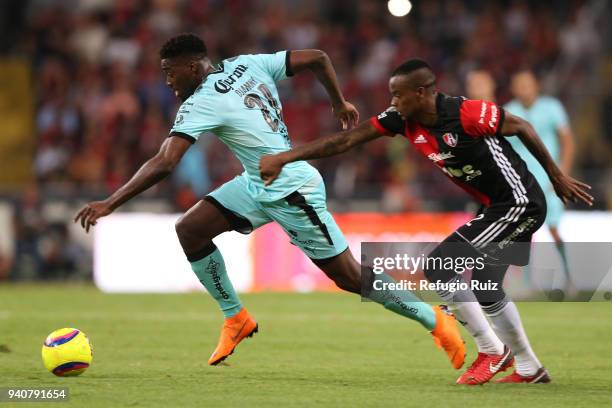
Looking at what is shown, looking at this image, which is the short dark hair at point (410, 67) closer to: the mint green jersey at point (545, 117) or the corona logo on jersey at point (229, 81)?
A: the corona logo on jersey at point (229, 81)

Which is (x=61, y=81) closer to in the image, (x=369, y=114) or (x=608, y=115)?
(x=369, y=114)

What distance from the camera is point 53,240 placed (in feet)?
51.1

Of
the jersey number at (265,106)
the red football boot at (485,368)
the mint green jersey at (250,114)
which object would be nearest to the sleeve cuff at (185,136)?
the mint green jersey at (250,114)

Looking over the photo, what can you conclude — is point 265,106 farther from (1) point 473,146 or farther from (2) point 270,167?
(1) point 473,146

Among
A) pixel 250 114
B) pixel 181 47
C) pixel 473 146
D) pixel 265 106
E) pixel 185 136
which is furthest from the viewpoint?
pixel 265 106

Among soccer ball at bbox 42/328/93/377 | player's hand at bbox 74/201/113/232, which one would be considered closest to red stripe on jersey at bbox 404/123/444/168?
player's hand at bbox 74/201/113/232

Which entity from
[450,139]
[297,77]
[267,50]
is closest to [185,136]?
[450,139]

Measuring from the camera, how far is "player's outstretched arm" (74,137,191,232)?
664 cm

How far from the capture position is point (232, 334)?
764 cm

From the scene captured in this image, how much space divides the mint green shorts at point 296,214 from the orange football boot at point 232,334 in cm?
59

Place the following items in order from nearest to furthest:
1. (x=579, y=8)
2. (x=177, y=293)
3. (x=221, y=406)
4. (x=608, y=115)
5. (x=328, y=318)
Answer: (x=221, y=406) < (x=328, y=318) < (x=177, y=293) < (x=608, y=115) < (x=579, y=8)

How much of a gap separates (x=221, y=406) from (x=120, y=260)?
919 centimetres

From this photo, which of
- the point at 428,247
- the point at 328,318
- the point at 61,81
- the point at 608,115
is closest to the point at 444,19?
the point at 608,115

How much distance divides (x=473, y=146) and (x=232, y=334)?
83.4 inches
